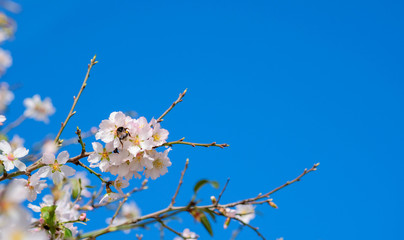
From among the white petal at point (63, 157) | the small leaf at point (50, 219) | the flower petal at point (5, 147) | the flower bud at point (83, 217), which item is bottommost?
the small leaf at point (50, 219)

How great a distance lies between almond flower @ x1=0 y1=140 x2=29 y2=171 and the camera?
1.82 m

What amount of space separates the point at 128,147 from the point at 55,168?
38cm

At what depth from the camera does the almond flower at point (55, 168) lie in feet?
6.14

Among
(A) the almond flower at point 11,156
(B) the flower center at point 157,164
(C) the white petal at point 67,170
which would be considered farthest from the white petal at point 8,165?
(B) the flower center at point 157,164

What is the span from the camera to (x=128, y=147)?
76.0 inches

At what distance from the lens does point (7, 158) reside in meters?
1.84

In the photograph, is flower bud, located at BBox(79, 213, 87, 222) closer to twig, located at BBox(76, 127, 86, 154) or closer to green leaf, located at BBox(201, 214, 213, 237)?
twig, located at BBox(76, 127, 86, 154)

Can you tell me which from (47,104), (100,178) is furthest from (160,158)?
(47,104)

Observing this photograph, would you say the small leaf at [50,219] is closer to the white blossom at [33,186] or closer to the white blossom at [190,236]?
the white blossom at [33,186]

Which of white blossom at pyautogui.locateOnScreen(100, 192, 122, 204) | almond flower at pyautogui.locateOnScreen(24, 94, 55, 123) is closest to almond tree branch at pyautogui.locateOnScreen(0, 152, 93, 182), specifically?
white blossom at pyautogui.locateOnScreen(100, 192, 122, 204)

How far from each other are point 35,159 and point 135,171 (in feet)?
1.64

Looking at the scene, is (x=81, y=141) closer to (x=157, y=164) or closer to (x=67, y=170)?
(x=67, y=170)

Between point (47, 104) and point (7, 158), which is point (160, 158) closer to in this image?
point (7, 158)

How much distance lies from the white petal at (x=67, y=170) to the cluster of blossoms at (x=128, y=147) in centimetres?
10
